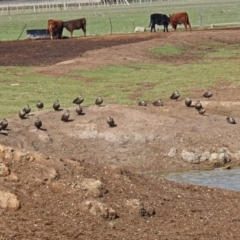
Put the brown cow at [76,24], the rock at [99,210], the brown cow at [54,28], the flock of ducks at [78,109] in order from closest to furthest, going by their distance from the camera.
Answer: the rock at [99,210] → the flock of ducks at [78,109] → the brown cow at [54,28] → the brown cow at [76,24]

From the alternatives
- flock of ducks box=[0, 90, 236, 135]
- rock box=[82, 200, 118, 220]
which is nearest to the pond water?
flock of ducks box=[0, 90, 236, 135]

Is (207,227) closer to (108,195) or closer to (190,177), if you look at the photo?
(108,195)

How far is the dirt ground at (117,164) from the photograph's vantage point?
11734 millimetres

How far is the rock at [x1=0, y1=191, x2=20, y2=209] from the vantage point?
1171 cm

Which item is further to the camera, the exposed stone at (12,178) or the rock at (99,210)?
the exposed stone at (12,178)

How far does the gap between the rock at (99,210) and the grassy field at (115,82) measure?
1009 cm

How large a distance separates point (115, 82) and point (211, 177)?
1079 centimetres

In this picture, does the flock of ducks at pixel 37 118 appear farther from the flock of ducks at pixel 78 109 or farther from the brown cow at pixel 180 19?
the brown cow at pixel 180 19

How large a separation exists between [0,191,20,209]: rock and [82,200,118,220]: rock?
33.5 inches

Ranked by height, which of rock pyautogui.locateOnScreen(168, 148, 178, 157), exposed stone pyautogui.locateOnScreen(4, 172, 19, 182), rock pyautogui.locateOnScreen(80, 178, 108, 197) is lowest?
rock pyautogui.locateOnScreen(168, 148, 178, 157)

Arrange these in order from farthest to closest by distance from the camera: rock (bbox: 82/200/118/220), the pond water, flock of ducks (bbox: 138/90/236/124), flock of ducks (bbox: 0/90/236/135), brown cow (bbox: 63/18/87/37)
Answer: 1. brown cow (bbox: 63/18/87/37)
2. flock of ducks (bbox: 138/90/236/124)
3. flock of ducks (bbox: 0/90/236/135)
4. the pond water
5. rock (bbox: 82/200/118/220)

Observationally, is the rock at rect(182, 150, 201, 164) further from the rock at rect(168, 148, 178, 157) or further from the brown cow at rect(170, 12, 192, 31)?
the brown cow at rect(170, 12, 192, 31)

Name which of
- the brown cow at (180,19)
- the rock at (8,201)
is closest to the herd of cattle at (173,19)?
the brown cow at (180,19)

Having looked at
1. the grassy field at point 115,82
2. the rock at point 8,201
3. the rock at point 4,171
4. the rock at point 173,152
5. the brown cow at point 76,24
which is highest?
the rock at point 4,171
